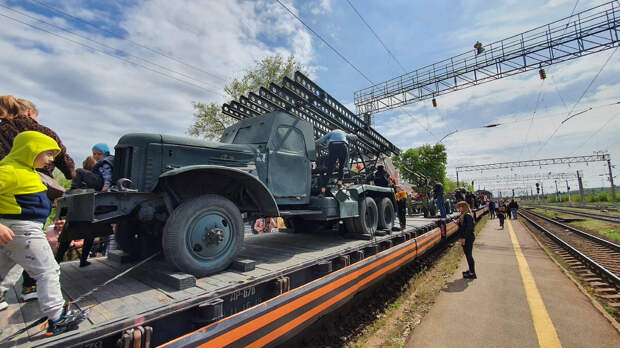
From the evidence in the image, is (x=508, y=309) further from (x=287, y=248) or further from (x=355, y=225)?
(x=287, y=248)

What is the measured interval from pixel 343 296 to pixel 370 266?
804mm

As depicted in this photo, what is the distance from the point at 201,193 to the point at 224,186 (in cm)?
31

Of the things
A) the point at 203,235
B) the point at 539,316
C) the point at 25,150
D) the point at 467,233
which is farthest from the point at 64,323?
the point at 467,233

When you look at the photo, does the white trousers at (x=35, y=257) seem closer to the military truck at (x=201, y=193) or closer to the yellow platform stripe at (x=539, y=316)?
the military truck at (x=201, y=193)

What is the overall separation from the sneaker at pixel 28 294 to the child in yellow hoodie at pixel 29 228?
554 millimetres

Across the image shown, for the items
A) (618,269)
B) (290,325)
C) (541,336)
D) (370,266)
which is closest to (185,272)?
(290,325)

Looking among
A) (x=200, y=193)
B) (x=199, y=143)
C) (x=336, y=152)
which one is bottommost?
(x=200, y=193)

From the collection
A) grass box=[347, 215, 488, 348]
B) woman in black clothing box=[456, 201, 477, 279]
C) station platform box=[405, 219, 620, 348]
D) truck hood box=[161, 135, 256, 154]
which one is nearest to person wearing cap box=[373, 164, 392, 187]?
woman in black clothing box=[456, 201, 477, 279]

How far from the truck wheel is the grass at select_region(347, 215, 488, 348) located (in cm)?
127

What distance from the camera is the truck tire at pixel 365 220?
5.43 metres

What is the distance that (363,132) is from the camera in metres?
7.36

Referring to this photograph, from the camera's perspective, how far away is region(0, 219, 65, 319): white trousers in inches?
67.5

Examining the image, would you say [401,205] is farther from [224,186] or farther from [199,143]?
[199,143]

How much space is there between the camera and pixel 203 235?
9.48 ft
